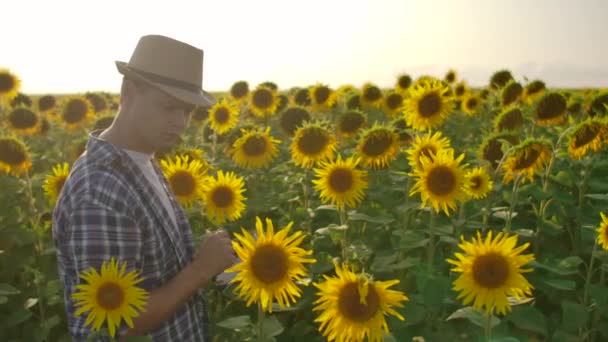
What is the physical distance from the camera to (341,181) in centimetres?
438

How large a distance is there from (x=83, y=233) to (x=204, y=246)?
61cm

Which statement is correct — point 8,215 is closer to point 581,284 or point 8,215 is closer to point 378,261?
point 378,261

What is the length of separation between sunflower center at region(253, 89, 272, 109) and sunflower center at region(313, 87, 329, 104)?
1064mm

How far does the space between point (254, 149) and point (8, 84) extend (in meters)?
6.97

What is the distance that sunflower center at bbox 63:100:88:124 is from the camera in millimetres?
9828

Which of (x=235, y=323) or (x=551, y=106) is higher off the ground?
(x=551, y=106)

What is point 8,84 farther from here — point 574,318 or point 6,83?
point 574,318

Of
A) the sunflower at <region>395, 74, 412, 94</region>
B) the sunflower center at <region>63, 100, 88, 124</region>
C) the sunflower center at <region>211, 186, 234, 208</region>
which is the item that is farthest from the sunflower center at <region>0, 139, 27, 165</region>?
the sunflower at <region>395, 74, 412, 94</region>

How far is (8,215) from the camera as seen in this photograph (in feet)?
19.2

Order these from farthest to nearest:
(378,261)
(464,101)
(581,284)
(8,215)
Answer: (464,101) → (8,215) → (581,284) → (378,261)

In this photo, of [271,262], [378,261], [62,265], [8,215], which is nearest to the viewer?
[271,262]

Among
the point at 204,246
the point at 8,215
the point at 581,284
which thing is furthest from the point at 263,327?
the point at 8,215

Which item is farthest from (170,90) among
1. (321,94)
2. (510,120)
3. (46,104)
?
(46,104)

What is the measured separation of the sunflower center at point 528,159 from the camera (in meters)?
4.39
